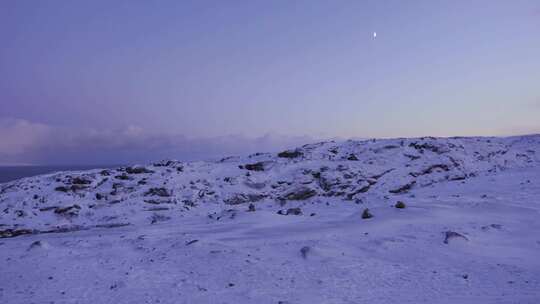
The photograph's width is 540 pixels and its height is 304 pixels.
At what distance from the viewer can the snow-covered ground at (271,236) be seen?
28.2 ft

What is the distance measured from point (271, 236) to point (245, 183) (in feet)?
31.3

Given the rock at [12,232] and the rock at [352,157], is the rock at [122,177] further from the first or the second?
the rock at [352,157]

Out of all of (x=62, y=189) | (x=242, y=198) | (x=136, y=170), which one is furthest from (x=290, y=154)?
(x=62, y=189)

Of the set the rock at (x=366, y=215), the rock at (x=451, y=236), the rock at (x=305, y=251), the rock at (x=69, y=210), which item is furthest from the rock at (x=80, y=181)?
the rock at (x=451, y=236)

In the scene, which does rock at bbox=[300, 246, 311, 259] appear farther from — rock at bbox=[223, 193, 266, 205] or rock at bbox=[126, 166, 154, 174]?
rock at bbox=[126, 166, 154, 174]

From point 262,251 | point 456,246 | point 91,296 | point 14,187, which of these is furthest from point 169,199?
point 456,246

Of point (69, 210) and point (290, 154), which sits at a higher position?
point (290, 154)

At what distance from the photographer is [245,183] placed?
22.2 meters

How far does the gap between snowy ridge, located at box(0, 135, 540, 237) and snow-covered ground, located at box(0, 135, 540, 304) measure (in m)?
0.09

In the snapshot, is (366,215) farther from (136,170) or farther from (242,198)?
(136,170)

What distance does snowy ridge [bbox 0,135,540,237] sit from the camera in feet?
57.8

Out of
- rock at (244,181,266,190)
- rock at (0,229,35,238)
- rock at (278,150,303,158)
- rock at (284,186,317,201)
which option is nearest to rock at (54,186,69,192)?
rock at (0,229,35,238)

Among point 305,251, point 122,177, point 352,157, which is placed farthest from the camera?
point 352,157

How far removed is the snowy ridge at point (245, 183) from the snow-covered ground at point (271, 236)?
0.31 feet
